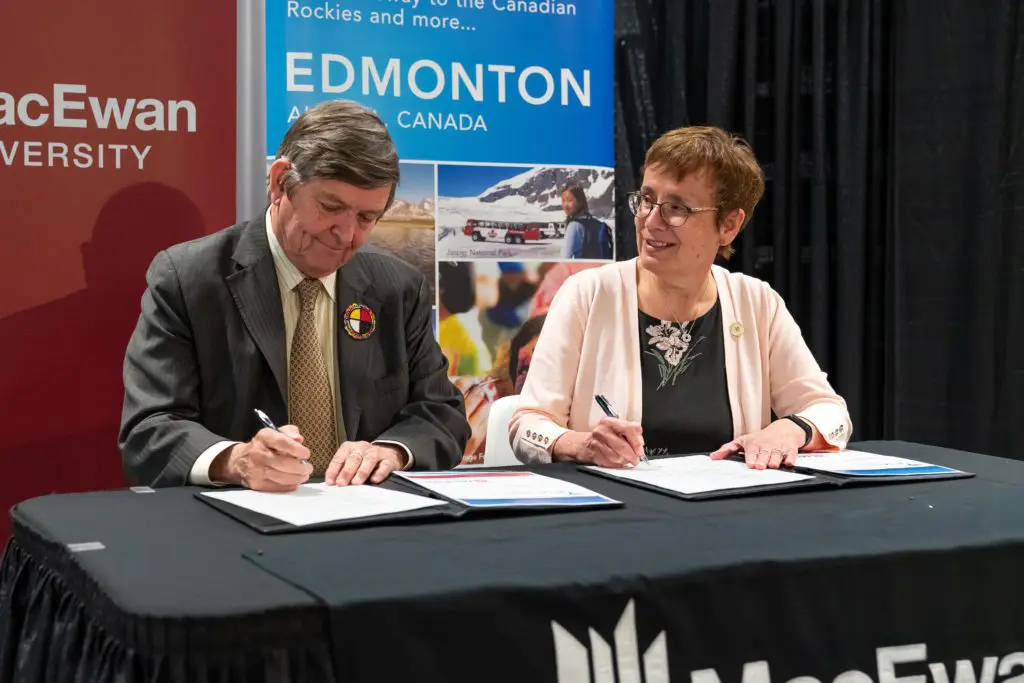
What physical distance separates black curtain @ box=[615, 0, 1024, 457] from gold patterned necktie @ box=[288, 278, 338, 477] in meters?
1.90

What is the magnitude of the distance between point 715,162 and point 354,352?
93cm

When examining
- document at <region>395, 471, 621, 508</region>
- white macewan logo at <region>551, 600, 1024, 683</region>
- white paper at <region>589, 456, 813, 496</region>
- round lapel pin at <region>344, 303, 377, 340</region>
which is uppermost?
round lapel pin at <region>344, 303, 377, 340</region>

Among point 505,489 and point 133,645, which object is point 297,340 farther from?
point 133,645

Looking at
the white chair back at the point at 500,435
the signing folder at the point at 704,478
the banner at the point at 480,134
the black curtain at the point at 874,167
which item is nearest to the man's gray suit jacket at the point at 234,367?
the white chair back at the point at 500,435

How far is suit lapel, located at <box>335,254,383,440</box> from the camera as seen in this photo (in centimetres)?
223

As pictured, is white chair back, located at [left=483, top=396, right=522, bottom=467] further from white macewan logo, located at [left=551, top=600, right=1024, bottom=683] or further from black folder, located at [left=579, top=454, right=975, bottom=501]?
white macewan logo, located at [left=551, top=600, right=1024, bottom=683]

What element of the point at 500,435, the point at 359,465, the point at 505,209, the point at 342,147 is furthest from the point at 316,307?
the point at 505,209

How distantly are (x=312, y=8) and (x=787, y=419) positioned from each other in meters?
1.91

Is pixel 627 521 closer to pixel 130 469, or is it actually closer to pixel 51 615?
pixel 51 615

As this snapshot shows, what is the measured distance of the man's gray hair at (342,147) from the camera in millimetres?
2041

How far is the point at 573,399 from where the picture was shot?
253 cm

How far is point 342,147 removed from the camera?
204 centimetres

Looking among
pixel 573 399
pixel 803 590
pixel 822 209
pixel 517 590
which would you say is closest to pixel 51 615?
pixel 517 590

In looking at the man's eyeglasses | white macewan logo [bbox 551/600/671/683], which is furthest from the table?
the man's eyeglasses
